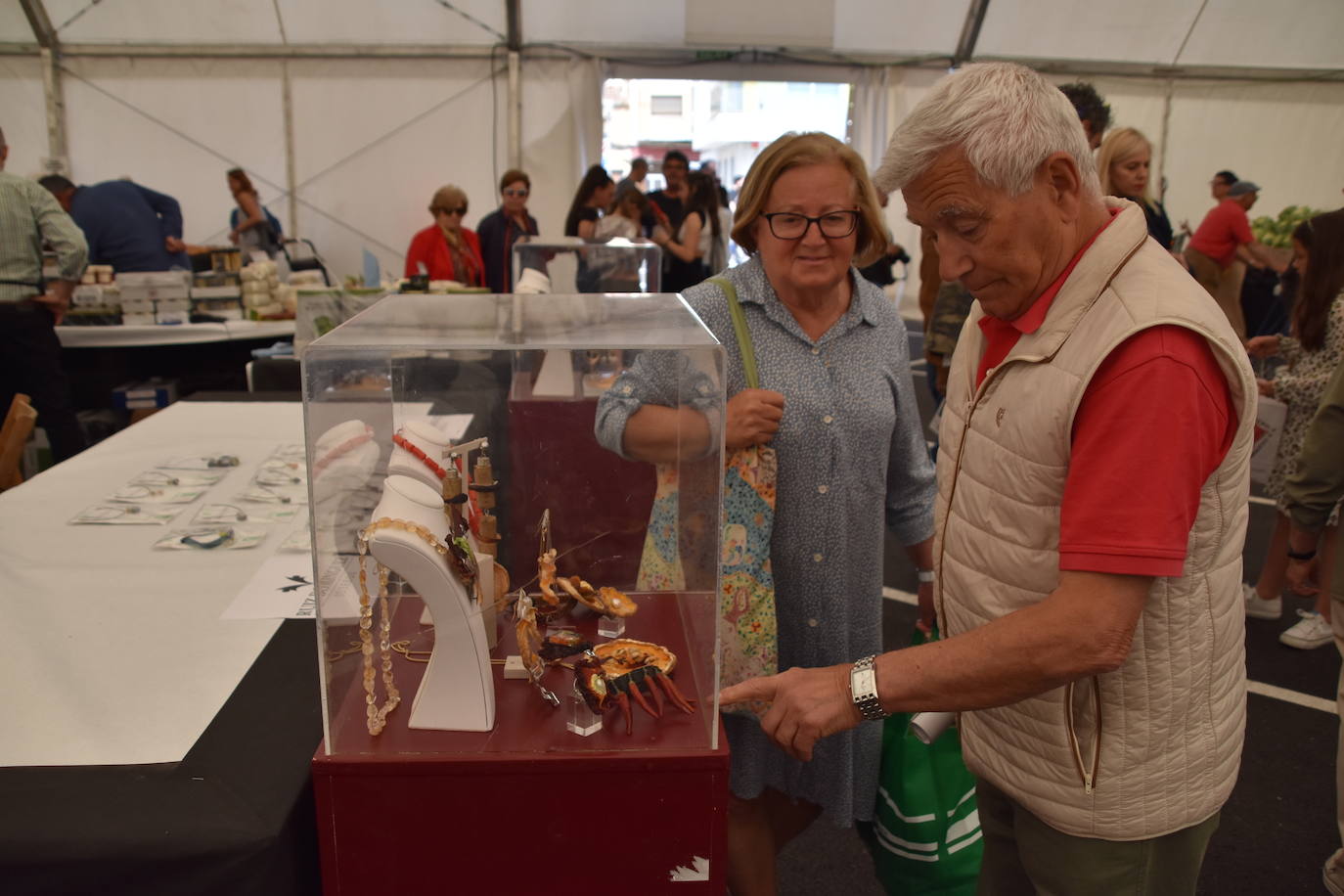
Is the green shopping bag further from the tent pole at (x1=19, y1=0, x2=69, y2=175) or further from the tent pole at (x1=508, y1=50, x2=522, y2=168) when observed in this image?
the tent pole at (x1=19, y1=0, x2=69, y2=175)

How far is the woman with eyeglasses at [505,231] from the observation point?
5.72 metres

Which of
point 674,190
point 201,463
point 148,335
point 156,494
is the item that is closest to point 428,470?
point 156,494

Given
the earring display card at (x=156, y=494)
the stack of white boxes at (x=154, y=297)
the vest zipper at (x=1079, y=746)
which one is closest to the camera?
the vest zipper at (x=1079, y=746)

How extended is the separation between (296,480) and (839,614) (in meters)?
1.69

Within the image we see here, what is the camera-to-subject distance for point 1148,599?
102cm

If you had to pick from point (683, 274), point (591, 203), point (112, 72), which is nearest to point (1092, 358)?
point (591, 203)

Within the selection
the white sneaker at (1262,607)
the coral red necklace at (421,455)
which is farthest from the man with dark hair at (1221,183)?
the coral red necklace at (421,455)

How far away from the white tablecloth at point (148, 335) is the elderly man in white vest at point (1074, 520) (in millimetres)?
4663

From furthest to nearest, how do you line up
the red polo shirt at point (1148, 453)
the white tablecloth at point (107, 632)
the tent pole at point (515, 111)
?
1. the tent pole at point (515, 111)
2. the white tablecloth at point (107, 632)
3. the red polo shirt at point (1148, 453)

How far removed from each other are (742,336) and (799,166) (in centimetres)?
29

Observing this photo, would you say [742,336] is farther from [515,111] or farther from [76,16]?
[76,16]

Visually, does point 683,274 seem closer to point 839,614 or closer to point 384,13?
point 384,13

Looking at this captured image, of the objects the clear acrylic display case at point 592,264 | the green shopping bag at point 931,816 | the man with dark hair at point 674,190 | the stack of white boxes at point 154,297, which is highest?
the man with dark hair at point 674,190

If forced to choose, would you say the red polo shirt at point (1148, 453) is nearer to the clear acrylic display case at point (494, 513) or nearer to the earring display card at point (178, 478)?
the clear acrylic display case at point (494, 513)
